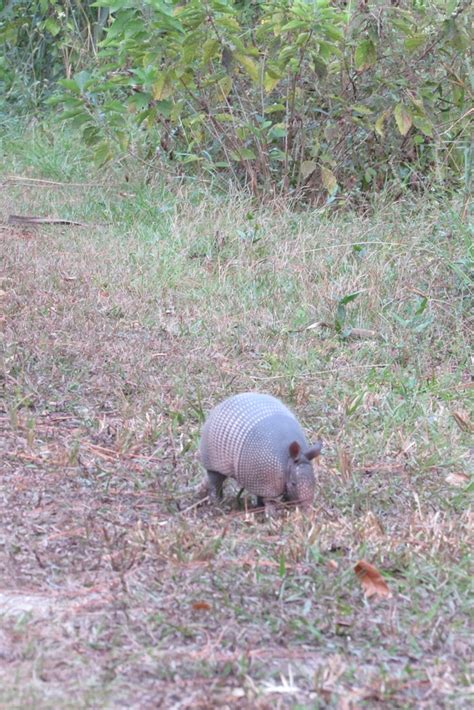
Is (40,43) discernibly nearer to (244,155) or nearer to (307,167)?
(244,155)

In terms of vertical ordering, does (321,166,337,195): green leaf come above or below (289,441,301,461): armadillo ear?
below

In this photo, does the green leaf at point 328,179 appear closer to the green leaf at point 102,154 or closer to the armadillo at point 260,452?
the green leaf at point 102,154

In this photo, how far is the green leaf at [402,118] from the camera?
642 cm

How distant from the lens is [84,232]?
6.46 m

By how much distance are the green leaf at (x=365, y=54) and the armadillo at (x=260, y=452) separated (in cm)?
381

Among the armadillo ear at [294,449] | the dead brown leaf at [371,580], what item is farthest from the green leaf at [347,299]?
the dead brown leaf at [371,580]

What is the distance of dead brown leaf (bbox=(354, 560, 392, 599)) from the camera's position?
2.54 metres

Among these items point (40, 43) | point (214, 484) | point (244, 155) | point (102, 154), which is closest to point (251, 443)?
point (214, 484)

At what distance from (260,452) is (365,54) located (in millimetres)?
4045

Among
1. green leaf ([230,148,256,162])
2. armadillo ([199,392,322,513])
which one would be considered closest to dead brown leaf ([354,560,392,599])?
armadillo ([199,392,322,513])

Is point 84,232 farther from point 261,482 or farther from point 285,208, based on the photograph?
point 261,482

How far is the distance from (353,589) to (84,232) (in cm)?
432

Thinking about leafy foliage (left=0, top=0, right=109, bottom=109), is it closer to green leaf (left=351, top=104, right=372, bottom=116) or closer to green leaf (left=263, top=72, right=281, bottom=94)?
green leaf (left=263, top=72, right=281, bottom=94)

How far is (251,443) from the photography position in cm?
309
